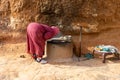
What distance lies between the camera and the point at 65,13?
30.9 feet

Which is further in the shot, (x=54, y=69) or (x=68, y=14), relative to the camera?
(x=68, y=14)

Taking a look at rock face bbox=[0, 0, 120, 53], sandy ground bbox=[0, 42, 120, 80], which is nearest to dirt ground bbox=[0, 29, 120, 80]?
sandy ground bbox=[0, 42, 120, 80]

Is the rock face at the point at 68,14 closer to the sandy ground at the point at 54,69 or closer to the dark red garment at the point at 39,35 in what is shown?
the sandy ground at the point at 54,69

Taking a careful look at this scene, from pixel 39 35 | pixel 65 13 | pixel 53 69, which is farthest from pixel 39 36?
pixel 65 13

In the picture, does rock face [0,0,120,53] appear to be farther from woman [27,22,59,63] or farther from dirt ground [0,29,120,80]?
woman [27,22,59,63]

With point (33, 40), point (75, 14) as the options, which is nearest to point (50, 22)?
point (75, 14)

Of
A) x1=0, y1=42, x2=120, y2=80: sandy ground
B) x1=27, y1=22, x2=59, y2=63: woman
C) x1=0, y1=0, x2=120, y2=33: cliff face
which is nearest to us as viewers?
x1=0, y1=42, x2=120, y2=80: sandy ground

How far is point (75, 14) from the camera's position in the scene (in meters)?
9.44

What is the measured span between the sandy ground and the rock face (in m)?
1.15

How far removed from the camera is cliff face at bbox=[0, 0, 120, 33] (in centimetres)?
938

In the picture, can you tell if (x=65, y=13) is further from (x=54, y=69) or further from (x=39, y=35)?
(x=54, y=69)

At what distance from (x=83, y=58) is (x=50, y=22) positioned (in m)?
1.56

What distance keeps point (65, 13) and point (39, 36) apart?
1660mm

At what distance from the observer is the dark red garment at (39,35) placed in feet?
26.4
